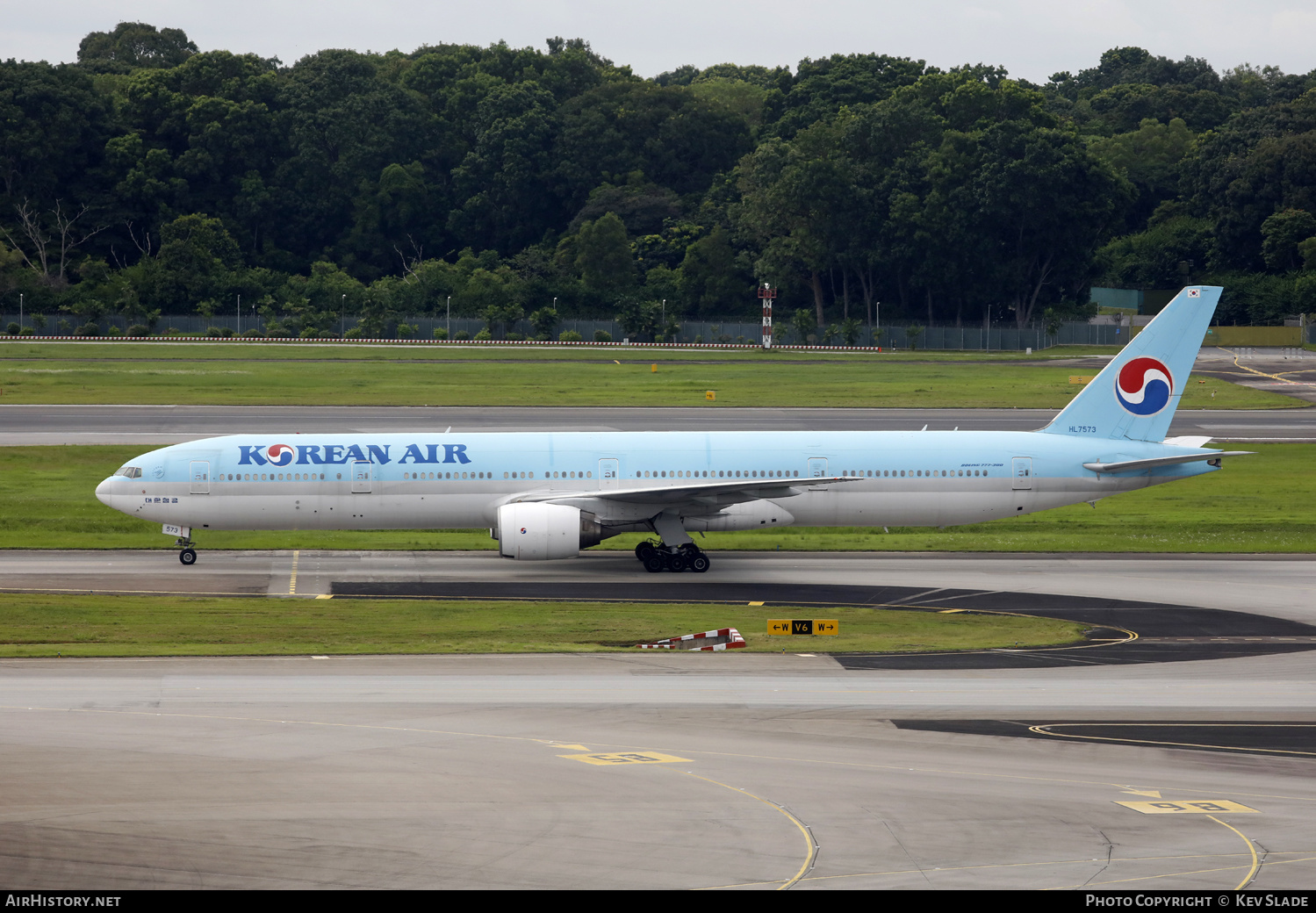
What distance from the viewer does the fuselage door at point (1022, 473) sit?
41.9 metres

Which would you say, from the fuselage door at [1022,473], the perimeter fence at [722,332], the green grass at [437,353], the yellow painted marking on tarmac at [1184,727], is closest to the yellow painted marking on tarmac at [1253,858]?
the yellow painted marking on tarmac at [1184,727]

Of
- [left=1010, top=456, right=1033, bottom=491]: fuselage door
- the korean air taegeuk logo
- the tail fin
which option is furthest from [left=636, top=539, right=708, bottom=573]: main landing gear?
the korean air taegeuk logo

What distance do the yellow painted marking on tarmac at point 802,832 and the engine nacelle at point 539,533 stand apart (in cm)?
1822

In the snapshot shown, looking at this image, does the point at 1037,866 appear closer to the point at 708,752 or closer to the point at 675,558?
the point at 708,752

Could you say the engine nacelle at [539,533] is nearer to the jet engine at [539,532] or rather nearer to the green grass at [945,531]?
the jet engine at [539,532]

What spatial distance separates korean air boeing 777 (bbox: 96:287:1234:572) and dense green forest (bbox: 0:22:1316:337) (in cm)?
10738

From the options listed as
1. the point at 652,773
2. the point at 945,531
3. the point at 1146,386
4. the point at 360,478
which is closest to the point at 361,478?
the point at 360,478

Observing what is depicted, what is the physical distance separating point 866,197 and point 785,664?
425 ft

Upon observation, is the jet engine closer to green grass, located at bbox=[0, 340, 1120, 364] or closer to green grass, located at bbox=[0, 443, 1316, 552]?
green grass, located at bbox=[0, 443, 1316, 552]

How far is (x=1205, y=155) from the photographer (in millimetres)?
162250

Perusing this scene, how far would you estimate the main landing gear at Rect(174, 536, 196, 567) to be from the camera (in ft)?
136

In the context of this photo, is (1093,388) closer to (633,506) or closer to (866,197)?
(633,506)

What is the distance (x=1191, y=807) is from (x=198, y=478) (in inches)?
1214

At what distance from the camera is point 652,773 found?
2045 centimetres
